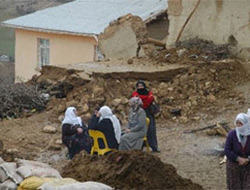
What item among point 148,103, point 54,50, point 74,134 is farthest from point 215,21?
point 54,50

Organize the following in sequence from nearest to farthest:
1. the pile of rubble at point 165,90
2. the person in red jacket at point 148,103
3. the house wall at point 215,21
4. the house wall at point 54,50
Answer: the person in red jacket at point 148,103 < the pile of rubble at point 165,90 < the house wall at point 215,21 < the house wall at point 54,50

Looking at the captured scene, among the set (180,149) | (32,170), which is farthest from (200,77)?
(32,170)

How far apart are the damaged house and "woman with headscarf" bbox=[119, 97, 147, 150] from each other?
1294cm

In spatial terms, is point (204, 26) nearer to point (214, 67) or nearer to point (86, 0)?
point (214, 67)

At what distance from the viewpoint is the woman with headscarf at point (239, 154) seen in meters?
9.66

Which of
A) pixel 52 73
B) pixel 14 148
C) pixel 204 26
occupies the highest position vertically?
pixel 204 26

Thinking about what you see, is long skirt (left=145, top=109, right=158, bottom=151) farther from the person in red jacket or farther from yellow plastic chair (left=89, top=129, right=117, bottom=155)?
yellow plastic chair (left=89, top=129, right=117, bottom=155)

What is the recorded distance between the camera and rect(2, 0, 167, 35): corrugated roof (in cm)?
2694

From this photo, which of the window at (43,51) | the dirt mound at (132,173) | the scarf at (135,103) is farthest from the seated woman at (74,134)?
the window at (43,51)

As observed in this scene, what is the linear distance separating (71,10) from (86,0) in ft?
5.29

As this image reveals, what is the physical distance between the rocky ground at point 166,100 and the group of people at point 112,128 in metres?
0.60

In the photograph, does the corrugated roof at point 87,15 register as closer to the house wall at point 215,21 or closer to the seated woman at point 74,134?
the house wall at point 215,21

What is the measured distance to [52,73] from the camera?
18031 millimetres

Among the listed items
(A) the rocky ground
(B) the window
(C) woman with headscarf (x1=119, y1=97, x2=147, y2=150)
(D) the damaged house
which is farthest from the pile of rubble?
(B) the window
